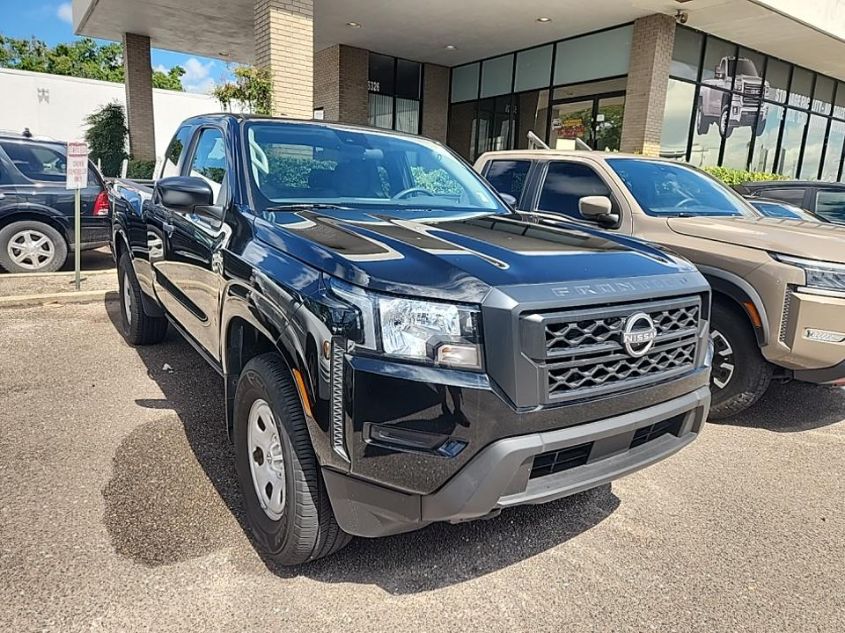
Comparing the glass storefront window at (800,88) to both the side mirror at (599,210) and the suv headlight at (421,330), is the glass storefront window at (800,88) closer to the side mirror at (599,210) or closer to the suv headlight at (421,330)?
the side mirror at (599,210)

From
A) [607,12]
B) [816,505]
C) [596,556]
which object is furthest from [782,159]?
[596,556]

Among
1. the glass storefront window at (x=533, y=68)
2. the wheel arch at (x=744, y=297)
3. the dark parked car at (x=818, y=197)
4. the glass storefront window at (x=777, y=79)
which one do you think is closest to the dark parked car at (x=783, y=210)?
the dark parked car at (x=818, y=197)

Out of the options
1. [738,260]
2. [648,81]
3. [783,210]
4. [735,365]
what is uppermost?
[648,81]

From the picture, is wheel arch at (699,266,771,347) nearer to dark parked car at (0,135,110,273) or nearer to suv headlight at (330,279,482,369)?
suv headlight at (330,279,482,369)

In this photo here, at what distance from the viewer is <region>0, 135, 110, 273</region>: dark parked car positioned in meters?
7.67

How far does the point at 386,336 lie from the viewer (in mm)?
1947

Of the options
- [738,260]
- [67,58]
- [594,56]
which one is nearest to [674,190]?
[738,260]

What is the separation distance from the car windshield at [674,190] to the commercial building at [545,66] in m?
6.85

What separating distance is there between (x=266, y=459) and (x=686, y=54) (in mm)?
15302

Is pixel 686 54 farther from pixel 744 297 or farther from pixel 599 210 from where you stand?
pixel 744 297

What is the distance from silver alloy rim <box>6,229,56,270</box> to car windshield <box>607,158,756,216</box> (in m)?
7.22

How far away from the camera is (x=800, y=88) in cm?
1838

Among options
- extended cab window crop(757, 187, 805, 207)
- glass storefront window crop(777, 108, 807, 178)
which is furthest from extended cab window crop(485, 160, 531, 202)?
glass storefront window crop(777, 108, 807, 178)

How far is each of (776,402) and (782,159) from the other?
56.0 feet
